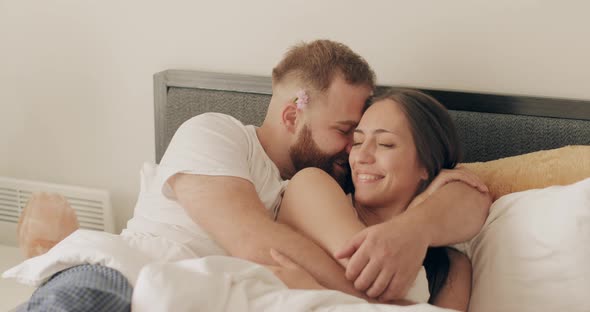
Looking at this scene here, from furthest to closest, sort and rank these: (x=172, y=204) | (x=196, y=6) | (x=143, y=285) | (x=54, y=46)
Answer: (x=54, y=46)
(x=196, y=6)
(x=172, y=204)
(x=143, y=285)

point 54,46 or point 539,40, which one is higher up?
point 539,40

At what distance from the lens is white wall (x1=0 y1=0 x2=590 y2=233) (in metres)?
2.02

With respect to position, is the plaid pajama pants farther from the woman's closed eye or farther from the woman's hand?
the woman's closed eye

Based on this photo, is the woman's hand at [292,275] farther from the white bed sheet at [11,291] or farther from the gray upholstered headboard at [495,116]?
the white bed sheet at [11,291]

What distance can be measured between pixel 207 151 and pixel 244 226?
0.82 ft

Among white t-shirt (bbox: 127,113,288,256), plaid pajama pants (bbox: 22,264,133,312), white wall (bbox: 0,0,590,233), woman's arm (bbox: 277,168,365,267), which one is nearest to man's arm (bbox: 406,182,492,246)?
woman's arm (bbox: 277,168,365,267)

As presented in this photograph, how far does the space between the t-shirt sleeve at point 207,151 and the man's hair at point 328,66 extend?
0.84 feet

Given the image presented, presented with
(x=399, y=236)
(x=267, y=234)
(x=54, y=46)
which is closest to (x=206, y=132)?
(x=267, y=234)

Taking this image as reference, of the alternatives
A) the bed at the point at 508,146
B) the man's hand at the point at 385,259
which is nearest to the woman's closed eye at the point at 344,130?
the bed at the point at 508,146

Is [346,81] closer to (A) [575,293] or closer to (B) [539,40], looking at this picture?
(B) [539,40]

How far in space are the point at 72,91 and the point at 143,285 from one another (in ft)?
5.39

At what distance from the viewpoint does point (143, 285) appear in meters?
1.25

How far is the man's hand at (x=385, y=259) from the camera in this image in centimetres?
148

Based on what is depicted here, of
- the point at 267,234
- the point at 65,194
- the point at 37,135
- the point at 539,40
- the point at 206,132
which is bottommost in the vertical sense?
the point at 65,194
